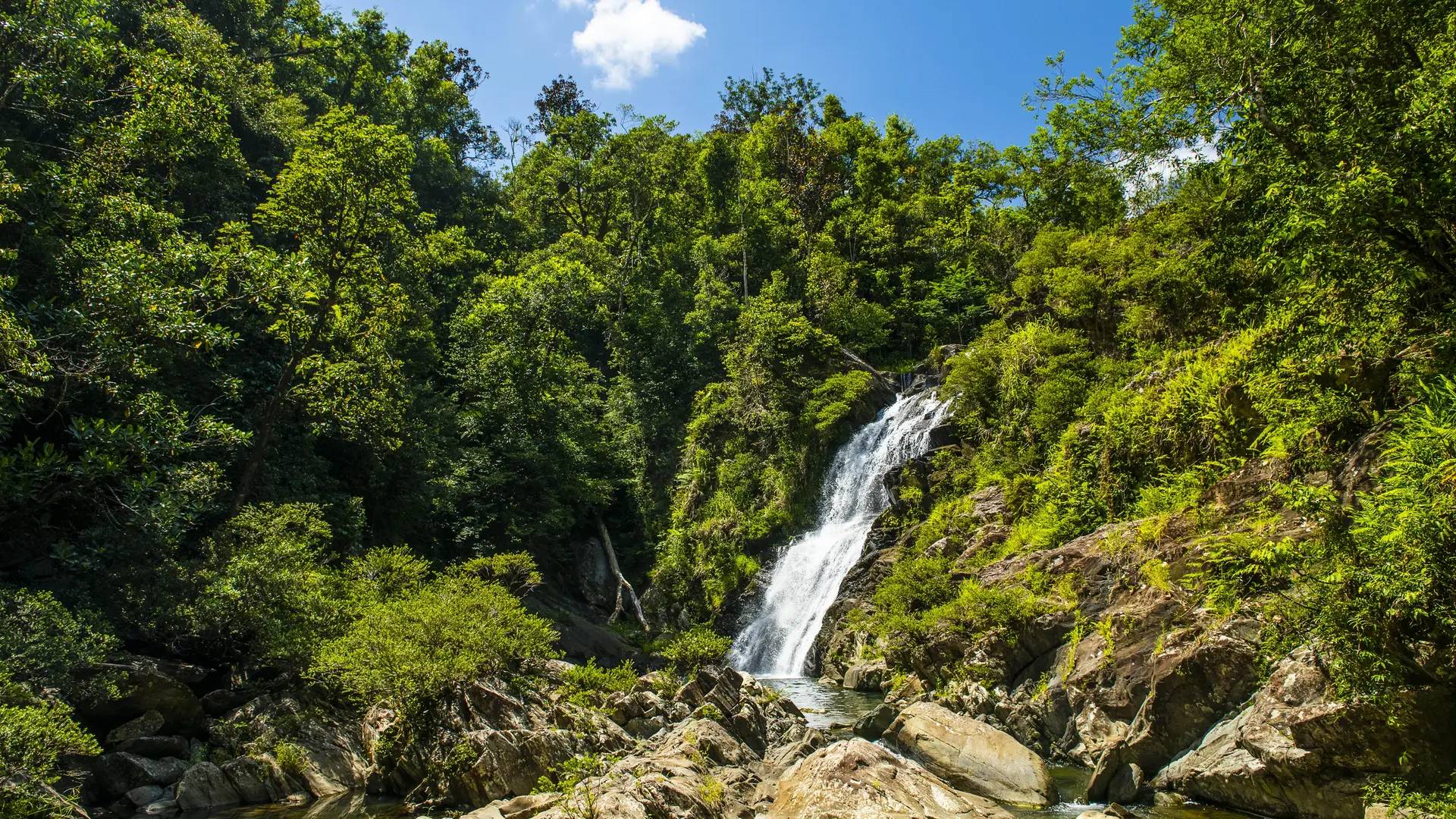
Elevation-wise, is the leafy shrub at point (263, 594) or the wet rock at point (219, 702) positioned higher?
the leafy shrub at point (263, 594)

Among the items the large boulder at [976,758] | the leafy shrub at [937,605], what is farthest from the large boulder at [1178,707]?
the leafy shrub at [937,605]

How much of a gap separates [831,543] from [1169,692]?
50.2ft

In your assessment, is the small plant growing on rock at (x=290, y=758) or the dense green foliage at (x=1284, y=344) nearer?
the dense green foliage at (x=1284, y=344)

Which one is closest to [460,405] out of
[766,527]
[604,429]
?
[604,429]

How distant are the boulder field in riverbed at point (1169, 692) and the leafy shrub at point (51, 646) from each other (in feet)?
38.9

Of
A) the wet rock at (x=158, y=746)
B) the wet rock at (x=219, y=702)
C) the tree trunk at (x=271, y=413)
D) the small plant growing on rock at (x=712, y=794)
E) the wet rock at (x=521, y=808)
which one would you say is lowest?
the wet rock at (x=158, y=746)

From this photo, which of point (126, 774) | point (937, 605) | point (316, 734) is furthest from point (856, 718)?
point (126, 774)

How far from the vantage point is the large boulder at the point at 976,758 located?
9242 mm

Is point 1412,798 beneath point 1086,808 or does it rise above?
above

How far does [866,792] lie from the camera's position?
277 inches

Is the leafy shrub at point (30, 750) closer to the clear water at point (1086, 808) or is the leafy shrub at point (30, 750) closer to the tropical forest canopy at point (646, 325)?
the tropical forest canopy at point (646, 325)

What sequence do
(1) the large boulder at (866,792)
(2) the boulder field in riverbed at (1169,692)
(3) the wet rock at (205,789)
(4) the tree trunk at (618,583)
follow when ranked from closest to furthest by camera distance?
(1) the large boulder at (866,792) → (2) the boulder field in riverbed at (1169,692) → (3) the wet rock at (205,789) → (4) the tree trunk at (618,583)

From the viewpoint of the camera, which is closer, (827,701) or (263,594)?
(263,594)

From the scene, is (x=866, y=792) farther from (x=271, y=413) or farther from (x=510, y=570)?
(x=510, y=570)
